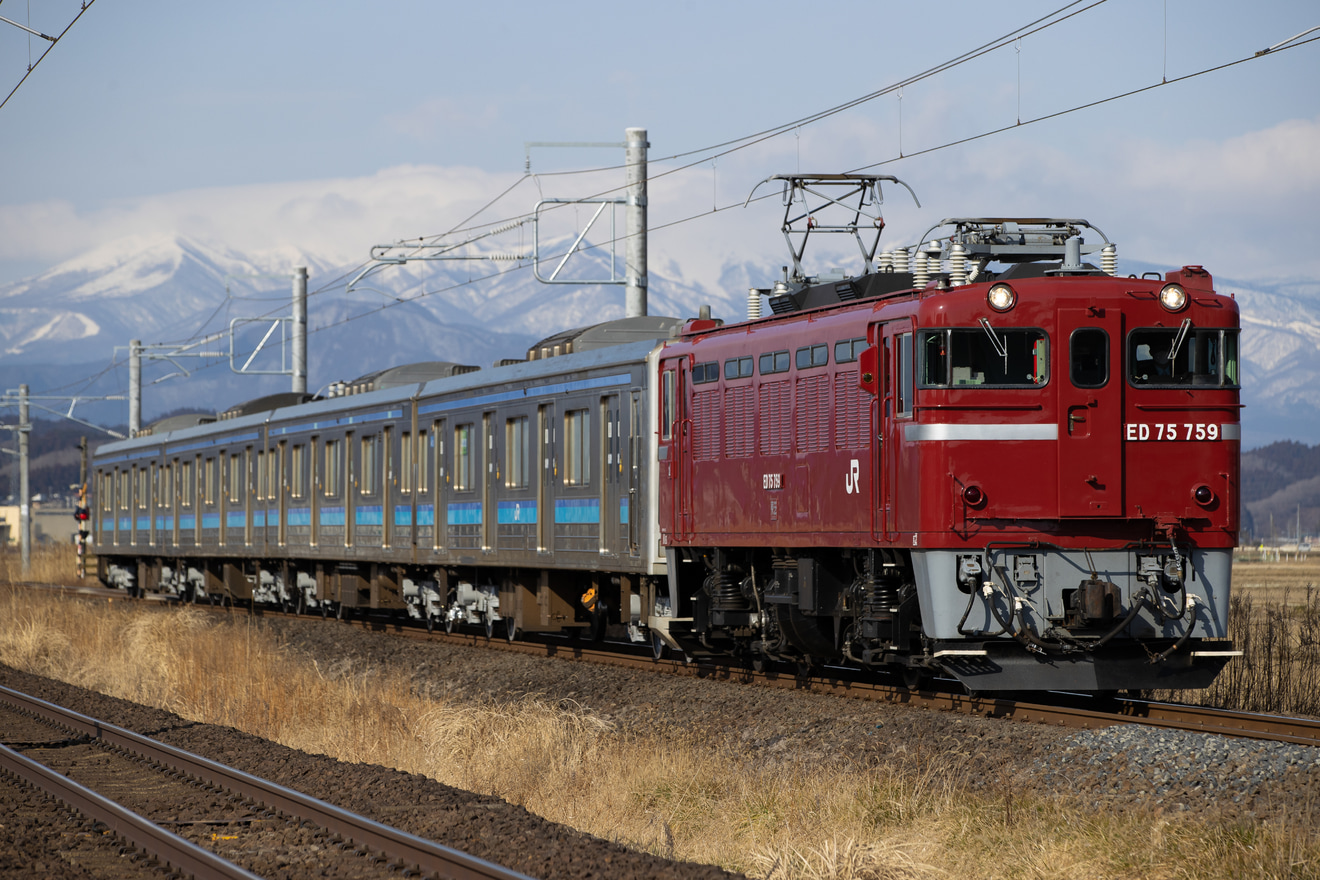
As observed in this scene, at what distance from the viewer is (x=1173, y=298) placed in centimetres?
1357

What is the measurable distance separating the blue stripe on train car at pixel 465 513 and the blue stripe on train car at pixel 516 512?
0.79 metres

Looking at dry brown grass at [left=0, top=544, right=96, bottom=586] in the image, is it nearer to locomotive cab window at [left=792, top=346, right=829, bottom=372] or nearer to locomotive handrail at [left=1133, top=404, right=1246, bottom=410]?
locomotive cab window at [left=792, top=346, right=829, bottom=372]

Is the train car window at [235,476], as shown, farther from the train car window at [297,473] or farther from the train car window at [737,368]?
the train car window at [737,368]

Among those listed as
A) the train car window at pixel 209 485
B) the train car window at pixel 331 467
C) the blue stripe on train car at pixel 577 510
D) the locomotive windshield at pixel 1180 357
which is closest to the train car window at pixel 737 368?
the blue stripe on train car at pixel 577 510

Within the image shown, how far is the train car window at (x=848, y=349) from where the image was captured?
47.2 ft

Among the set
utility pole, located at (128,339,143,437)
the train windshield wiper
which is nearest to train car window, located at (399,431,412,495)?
the train windshield wiper

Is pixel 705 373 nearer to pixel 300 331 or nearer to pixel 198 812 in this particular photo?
pixel 198 812

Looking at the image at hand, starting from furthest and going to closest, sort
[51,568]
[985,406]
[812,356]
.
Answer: [51,568], [812,356], [985,406]

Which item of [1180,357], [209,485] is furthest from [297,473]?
[1180,357]

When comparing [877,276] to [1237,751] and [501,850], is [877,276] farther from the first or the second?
[501,850]

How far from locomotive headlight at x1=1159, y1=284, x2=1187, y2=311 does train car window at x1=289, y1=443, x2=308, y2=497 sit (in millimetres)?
18957

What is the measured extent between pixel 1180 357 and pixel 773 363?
397 centimetres

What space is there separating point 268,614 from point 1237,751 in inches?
934

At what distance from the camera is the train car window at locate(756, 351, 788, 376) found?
15633 mm
